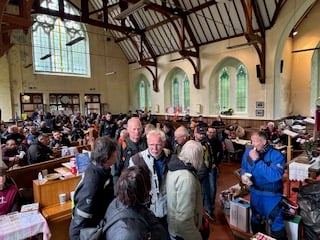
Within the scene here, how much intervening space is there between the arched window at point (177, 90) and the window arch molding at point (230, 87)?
5.56ft

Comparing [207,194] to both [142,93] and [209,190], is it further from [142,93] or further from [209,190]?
[142,93]

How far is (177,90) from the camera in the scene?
513 inches

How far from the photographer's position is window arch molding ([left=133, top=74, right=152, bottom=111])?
1496 cm

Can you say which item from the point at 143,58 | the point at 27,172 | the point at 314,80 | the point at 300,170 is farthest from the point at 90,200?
the point at 143,58

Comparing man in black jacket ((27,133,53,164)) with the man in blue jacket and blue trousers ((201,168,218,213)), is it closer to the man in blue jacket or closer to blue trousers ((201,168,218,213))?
blue trousers ((201,168,218,213))

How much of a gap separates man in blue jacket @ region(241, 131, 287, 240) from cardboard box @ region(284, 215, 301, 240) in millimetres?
173

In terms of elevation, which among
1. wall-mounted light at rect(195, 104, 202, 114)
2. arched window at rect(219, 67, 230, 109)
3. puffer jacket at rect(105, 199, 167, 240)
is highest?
arched window at rect(219, 67, 230, 109)

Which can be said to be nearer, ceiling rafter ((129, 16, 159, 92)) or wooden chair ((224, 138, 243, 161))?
wooden chair ((224, 138, 243, 161))

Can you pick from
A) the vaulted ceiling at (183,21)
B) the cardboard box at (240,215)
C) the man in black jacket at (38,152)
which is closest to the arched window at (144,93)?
the vaulted ceiling at (183,21)

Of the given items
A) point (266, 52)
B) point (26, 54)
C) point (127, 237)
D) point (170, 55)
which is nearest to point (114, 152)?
point (127, 237)

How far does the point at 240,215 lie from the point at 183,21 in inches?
354

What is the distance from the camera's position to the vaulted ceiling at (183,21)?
25.9ft

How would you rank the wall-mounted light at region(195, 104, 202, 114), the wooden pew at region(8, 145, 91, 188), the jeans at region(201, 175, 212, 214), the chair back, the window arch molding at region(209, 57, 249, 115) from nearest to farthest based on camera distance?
1. the wooden pew at region(8, 145, 91, 188)
2. the jeans at region(201, 175, 212, 214)
3. the chair back
4. the window arch molding at region(209, 57, 249, 115)
5. the wall-mounted light at region(195, 104, 202, 114)

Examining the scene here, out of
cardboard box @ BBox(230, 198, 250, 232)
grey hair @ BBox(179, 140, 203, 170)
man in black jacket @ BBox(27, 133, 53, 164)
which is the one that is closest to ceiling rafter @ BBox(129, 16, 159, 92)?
man in black jacket @ BBox(27, 133, 53, 164)
